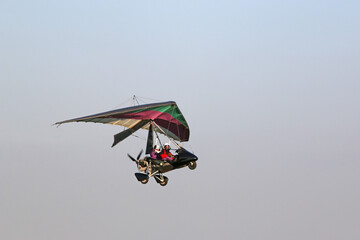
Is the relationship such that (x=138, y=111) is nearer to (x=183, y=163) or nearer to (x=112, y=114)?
(x=112, y=114)

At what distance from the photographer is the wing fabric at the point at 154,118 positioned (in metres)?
29.4

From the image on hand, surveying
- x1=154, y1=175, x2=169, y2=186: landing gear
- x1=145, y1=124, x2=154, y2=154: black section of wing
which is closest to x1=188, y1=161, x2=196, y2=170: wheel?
x1=154, y1=175, x2=169, y2=186: landing gear

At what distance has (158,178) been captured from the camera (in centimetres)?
3000

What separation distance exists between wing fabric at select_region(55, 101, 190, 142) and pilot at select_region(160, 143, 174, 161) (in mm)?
879

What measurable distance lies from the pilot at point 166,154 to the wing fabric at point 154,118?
0.88m

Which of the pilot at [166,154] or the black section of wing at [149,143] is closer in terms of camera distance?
the black section of wing at [149,143]

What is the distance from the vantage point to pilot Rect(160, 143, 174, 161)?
1180 inches


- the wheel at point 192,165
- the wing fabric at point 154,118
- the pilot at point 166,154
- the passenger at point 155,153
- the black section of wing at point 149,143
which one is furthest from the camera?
the wheel at point 192,165

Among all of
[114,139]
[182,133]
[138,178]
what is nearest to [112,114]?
[114,139]

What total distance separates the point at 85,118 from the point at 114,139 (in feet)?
5.89

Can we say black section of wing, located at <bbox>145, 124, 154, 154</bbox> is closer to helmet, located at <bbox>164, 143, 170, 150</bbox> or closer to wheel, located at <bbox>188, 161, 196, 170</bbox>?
helmet, located at <bbox>164, 143, 170, 150</bbox>

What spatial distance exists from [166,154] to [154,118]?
7.75ft

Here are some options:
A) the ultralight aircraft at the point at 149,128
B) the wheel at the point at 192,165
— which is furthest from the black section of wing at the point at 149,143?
the wheel at the point at 192,165

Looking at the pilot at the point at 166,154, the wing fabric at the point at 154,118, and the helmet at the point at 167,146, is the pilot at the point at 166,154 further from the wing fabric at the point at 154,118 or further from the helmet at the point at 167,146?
the wing fabric at the point at 154,118
